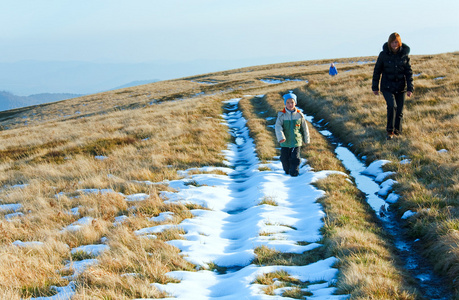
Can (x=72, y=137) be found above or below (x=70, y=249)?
above

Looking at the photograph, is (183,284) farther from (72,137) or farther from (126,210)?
(72,137)

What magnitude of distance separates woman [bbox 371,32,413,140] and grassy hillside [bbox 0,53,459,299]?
60 cm

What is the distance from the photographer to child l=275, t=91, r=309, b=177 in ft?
29.2

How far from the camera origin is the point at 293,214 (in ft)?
21.8

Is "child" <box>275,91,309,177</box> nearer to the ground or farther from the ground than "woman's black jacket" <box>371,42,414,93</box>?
nearer to the ground

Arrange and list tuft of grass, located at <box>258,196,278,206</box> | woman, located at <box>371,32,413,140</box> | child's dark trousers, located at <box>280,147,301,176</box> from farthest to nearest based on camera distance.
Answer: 1. woman, located at <box>371,32,413,140</box>
2. child's dark trousers, located at <box>280,147,301,176</box>
3. tuft of grass, located at <box>258,196,278,206</box>

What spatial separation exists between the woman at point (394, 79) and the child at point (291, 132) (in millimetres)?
3216

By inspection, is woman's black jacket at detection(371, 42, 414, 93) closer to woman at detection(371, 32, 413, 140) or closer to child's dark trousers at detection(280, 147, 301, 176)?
woman at detection(371, 32, 413, 140)

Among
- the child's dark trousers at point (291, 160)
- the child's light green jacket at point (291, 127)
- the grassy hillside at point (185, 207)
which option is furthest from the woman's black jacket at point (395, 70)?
the child's dark trousers at point (291, 160)

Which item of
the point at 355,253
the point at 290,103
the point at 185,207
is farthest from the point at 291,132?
the point at 355,253

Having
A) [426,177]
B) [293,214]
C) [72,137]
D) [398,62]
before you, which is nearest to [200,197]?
[293,214]

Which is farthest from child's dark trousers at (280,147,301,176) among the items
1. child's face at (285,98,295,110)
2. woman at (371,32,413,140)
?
woman at (371,32,413,140)

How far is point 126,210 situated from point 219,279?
333 centimetres

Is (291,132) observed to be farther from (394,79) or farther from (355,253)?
(355,253)
